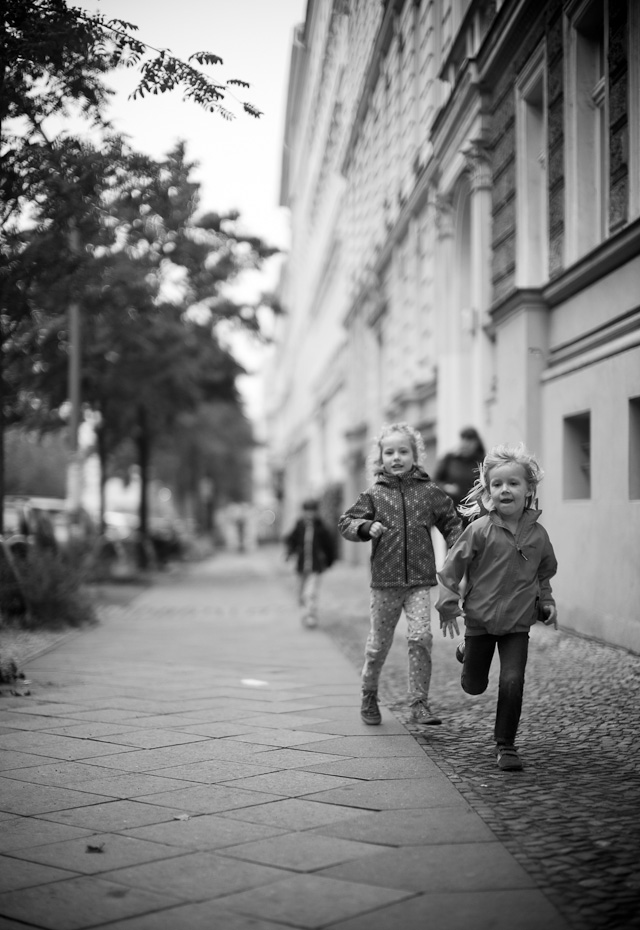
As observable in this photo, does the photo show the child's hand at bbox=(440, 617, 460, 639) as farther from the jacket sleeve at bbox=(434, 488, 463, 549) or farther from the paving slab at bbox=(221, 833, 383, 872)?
the paving slab at bbox=(221, 833, 383, 872)

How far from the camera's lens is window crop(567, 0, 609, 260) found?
1031 centimetres

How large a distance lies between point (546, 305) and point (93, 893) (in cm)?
883

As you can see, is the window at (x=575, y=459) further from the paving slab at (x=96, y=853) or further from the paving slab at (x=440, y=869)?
the paving slab at (x=96, y=853)

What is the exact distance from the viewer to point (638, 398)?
8.66 meters

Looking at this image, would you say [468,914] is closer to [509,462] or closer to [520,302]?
[509,462]

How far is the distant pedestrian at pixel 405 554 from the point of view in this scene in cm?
634

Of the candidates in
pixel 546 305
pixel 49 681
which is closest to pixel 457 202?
pixel 546 305

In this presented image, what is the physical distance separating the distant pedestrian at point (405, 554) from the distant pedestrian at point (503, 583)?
2.67ft

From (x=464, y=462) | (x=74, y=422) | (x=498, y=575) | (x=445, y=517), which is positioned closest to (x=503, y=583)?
(x=498, y=575)

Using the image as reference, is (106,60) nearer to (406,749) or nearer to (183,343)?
(406,749)

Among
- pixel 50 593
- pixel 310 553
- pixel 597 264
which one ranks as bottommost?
pixel 50 593

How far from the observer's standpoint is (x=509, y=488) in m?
5.41

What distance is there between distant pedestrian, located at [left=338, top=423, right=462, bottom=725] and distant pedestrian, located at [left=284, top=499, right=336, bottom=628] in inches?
266

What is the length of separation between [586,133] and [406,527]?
18.5ft
